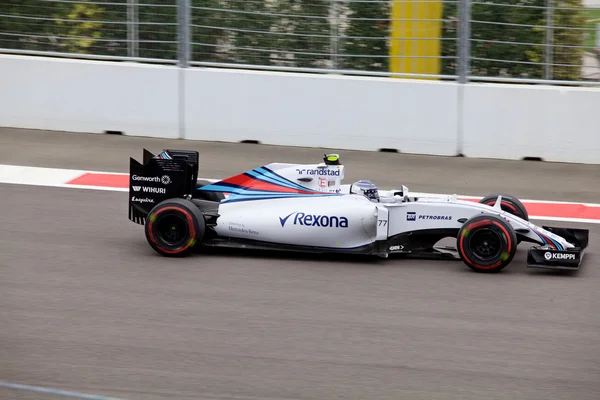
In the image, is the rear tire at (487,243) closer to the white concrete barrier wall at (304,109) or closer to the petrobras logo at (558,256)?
the petrobras logo at (558,256)

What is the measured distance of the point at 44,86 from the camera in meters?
13.1

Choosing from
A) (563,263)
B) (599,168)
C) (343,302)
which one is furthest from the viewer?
(599,168)

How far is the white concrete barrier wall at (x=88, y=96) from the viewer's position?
12852 millimetres

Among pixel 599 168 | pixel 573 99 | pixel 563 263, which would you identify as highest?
pixel 573 99

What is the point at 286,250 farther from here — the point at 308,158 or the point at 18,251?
the point at 308,158

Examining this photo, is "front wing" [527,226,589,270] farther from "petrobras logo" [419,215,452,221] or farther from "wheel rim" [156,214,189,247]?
"wheel rim" [156,214,189,247]

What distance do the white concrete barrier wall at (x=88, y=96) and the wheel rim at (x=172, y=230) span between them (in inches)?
197

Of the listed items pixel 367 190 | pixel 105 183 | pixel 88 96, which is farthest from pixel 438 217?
pixel 88 96

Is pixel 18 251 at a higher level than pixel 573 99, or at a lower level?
lower

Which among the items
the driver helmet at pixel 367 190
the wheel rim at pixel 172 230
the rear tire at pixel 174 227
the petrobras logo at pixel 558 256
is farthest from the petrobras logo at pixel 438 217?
the wheel rim at pixel 172 230

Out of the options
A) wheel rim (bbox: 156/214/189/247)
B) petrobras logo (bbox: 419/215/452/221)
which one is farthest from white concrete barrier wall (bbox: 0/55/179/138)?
petrobras logo (bbox: 419/215/452/221)

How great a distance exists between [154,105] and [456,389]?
8.11 metres

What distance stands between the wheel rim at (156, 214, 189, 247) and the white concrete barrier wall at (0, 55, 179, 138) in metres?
4.99

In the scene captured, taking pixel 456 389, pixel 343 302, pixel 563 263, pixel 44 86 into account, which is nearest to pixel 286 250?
pixel 343 302
